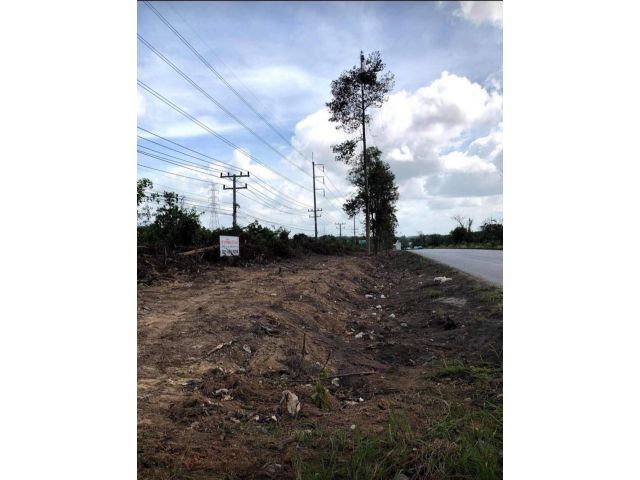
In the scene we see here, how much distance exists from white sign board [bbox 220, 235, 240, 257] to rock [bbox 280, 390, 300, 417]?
10.4m

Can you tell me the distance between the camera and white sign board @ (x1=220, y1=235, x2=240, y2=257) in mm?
13125

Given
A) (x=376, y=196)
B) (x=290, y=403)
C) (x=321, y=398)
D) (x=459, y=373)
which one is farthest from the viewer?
(x=376, y=196)

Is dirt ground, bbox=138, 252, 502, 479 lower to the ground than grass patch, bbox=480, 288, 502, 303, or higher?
lower

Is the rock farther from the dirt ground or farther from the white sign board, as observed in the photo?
the white sign board

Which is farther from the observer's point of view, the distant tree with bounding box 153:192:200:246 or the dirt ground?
the distant tree with bounding box 153:192:200:246

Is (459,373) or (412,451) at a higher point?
(412,451)

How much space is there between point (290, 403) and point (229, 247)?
10.8 metres

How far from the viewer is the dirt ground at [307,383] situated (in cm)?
201

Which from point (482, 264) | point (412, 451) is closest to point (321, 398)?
point (412, 451)

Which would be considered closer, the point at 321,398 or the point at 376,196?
the point at 321,398

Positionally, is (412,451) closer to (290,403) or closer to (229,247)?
(290,403)

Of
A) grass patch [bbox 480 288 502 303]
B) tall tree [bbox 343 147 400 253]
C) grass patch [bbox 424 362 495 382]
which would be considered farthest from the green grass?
tall tree [bbox 343 147 400 253]

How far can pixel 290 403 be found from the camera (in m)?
2.90
